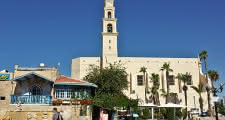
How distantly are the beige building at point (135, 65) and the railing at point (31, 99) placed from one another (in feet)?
73.0

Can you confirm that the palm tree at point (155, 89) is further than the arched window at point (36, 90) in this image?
Yes

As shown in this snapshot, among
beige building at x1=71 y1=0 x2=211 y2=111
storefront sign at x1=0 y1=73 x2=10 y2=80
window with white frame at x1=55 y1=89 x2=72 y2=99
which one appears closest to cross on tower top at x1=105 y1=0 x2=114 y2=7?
beige building at x1=71 y1=0 x2=211 y2=111

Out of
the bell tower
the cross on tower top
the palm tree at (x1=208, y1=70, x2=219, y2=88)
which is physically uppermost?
the cross on tower top

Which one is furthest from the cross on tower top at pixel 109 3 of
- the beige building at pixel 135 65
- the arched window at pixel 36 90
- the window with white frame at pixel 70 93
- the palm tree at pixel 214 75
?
the arched window at pixel 36 90

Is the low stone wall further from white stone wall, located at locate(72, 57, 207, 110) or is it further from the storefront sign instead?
white stone wall, located at locate(72, 57, 207, 110)

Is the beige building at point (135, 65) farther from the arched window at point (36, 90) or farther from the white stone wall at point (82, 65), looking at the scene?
the arched window at point (36, 90)

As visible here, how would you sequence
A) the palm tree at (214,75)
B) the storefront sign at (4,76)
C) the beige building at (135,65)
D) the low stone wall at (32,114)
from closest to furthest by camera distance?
the low stone wall at (32,114), the storefront sign at (4,76), the palm tree at (214,75), the beige building at (135,65)

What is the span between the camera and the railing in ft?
69.0

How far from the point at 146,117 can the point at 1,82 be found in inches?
692

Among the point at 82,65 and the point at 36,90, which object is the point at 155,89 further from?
the point at 36,90

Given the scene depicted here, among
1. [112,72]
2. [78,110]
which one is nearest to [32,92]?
[78,110]

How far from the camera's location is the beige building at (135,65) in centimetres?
4406

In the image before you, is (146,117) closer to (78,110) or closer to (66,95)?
(66,95)

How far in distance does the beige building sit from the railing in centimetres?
2225
